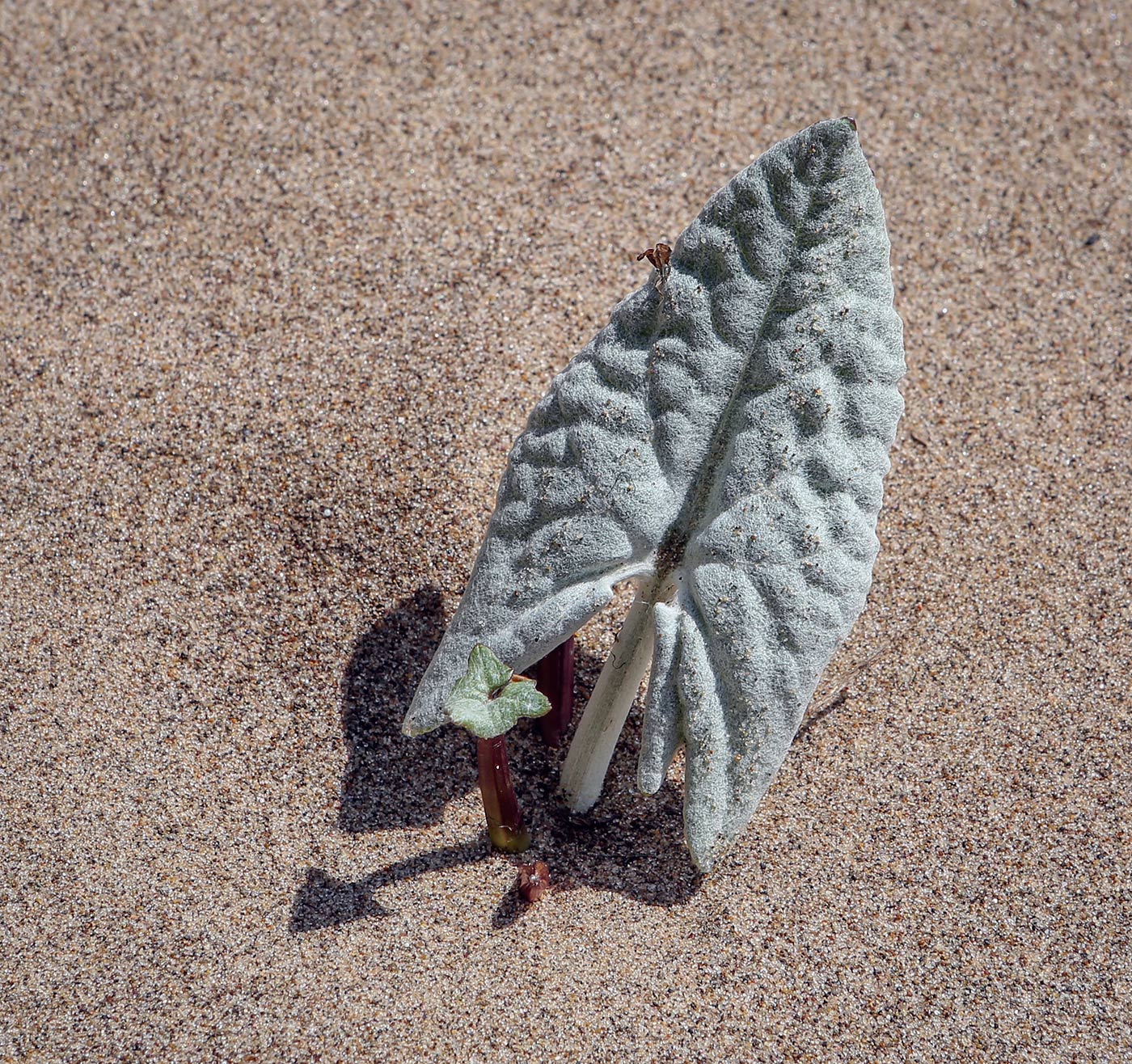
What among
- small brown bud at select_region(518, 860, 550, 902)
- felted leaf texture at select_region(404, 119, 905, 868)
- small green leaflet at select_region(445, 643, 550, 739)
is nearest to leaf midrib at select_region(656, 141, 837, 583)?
felted leaf texture at select_region(404, 119, 905, 868)

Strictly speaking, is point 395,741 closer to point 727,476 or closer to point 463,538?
point 463,538

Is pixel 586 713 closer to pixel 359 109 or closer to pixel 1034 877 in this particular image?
pixel 1034 877

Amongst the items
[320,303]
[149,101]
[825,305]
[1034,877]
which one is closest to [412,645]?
[320,303]

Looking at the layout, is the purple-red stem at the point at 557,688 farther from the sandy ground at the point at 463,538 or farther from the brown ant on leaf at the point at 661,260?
the brown ant on leaf at the point at 661,260

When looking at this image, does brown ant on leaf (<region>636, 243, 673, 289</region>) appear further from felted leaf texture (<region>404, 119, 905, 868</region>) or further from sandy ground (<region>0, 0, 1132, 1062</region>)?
sandy ground (<region>0, 0, 1132, 1062</region>)

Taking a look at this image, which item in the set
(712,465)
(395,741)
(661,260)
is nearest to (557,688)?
(395,741)

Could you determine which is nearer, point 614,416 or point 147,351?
point 614,416

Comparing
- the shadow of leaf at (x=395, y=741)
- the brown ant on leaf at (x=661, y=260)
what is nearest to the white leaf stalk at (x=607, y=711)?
the shadow of leaf at (x=395, y=741)
